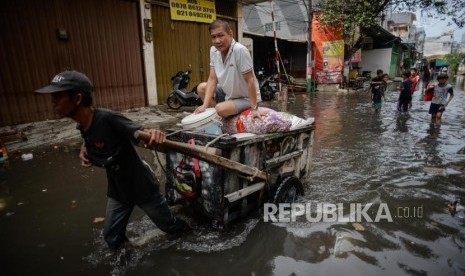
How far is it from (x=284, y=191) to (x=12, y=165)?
4.82 metres

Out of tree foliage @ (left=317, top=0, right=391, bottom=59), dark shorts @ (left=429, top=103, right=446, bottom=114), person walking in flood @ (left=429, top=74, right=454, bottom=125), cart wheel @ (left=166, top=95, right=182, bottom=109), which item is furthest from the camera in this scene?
tree foliage @ (left=317, top=0, right=391, bottom=59)

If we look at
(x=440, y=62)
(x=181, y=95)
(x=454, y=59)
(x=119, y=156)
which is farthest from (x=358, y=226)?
(x=454, y=59)

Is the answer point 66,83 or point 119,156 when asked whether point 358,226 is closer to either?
point 119,156

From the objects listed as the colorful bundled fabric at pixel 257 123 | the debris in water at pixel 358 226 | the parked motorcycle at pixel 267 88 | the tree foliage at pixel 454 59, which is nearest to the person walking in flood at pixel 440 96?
the debris in water at pixel 358 226

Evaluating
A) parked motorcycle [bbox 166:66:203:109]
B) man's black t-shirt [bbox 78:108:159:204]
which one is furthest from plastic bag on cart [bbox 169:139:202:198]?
parked motorcycle [bbox 166:66:203:109]

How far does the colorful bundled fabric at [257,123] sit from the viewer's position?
10.6 feet

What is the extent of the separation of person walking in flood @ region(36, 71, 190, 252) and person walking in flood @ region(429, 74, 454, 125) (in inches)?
345

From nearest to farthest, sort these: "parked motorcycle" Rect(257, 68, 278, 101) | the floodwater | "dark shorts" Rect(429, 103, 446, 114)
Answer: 1. the floodwater
2. "dark shorts" Rect(429, 103, 446, 114)
3. "parked motorcycle" Rect(257, 68, 278, 101)

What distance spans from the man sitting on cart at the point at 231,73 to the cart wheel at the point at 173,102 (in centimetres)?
641

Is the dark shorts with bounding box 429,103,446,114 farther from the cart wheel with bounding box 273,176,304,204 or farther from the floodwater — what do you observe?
the cart wheel with bounding box 273,176,304,204

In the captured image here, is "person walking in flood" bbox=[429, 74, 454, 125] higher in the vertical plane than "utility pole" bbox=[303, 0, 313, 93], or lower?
lower

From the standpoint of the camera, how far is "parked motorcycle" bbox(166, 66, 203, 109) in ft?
31.7

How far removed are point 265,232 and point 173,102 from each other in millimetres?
7659

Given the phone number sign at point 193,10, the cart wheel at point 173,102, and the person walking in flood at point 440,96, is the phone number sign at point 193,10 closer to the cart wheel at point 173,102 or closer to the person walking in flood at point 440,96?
the cart wheel at point 173,102
